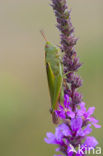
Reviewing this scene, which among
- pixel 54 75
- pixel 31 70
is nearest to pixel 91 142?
pixel 54 75

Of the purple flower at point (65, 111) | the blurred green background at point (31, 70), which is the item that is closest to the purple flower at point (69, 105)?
the purple flower at point (65, 111)

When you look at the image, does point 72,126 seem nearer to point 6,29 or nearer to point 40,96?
point 40,96

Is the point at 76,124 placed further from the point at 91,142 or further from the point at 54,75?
the point at 54,75

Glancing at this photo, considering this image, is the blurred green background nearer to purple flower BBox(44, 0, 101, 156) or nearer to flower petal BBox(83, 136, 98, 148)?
purple flower BBox(44, 0, 101, 156)

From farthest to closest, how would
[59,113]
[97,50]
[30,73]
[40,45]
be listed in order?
[40,45], [30,73], [97,50], [59,113]

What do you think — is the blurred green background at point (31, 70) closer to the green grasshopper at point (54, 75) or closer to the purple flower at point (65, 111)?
the green grasshopper at point (54, 75)

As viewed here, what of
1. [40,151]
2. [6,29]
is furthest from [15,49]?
[40,151]

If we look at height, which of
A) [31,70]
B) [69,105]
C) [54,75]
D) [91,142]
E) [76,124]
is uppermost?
[31,70]
